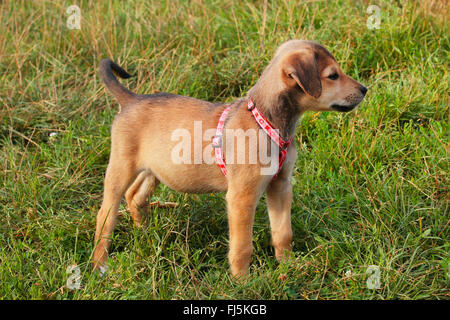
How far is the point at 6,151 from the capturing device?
556 centimetres

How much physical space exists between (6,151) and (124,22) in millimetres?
2575

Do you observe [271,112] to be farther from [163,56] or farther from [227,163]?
[163,56]

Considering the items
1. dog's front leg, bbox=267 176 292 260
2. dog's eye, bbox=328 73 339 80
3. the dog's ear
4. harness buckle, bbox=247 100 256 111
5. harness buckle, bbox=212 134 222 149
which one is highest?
the dog's ear

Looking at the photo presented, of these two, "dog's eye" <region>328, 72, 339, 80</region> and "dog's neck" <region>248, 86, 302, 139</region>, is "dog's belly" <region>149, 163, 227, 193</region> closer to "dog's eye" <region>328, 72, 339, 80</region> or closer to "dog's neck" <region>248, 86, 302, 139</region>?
"dog's neck" <region>248, 86, 302, 139</region>

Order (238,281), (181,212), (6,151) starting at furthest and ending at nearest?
(6,151) → (181,212) → (238,281)

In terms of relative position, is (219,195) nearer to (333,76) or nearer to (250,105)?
(250,105)

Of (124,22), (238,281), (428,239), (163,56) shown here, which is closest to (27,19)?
(124,22)

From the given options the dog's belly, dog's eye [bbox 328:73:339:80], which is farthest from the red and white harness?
dog's eye [bbox 328:73:339:80]

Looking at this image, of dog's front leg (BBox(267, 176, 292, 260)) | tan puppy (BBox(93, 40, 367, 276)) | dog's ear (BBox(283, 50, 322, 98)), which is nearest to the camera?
dog's ear (BBox(283, 50, 322, 98))

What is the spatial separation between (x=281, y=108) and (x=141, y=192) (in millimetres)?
1614

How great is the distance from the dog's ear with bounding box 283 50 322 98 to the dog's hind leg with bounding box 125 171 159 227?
5.53 ft

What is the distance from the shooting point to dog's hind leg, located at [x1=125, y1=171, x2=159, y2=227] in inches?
186

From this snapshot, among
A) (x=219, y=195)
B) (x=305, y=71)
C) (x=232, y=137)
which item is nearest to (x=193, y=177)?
(x=232, y=137)

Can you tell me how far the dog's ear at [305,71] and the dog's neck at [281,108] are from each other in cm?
15
